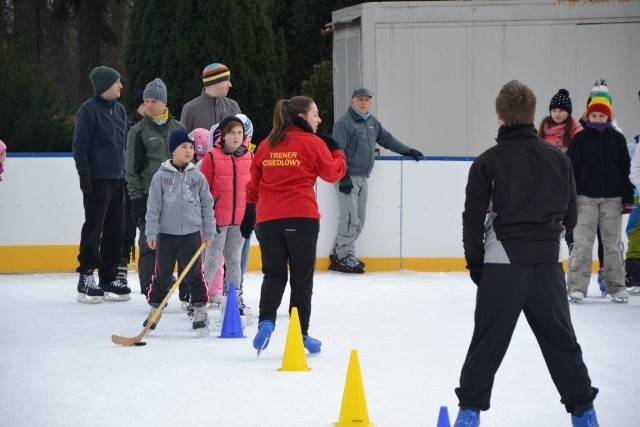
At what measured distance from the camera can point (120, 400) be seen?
23.0 ft

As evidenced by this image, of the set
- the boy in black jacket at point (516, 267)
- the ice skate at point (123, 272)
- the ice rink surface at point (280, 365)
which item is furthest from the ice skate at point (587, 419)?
the ice skate at point (123, 272)

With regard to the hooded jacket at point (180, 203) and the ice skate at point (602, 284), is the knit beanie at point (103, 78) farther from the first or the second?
the ice skate at point (602, 284)

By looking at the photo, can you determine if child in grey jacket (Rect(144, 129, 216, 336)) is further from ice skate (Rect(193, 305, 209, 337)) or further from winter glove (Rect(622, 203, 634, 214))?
winter glove (Rect(622, 203, 634, 214))

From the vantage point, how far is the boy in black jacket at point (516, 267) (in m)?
5.78

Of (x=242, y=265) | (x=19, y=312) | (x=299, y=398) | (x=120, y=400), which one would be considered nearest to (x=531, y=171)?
(x=299, y=398)

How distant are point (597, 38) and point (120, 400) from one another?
10.7 m

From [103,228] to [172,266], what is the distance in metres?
2.12

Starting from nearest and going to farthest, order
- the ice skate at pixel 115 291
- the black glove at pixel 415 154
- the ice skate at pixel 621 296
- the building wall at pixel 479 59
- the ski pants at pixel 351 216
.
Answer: the ice skate at pixel 621 296 → the ice skate at pixel 115 291 → the ski pants at pixel 351 216 → the black glove at pixel 415 154 → the building wall at pixel 479 59

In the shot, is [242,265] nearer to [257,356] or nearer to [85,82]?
[257,356]

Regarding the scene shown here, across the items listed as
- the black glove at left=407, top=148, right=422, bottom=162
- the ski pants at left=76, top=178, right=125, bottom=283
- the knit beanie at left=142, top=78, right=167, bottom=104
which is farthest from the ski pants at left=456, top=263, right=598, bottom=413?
the black glove at left=407, top=148, right=422, bottom=162

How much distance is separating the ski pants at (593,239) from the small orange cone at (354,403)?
4.80 m

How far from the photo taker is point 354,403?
6309 mm

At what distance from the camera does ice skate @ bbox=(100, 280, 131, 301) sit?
37.1ft

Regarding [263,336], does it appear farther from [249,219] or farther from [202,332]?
[202,332]
